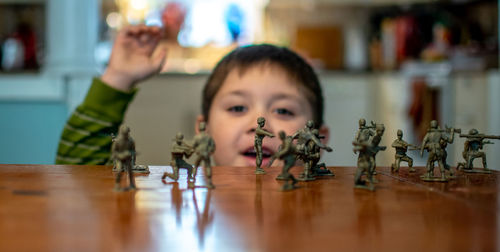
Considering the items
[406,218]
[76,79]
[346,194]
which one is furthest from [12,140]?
[406,218]

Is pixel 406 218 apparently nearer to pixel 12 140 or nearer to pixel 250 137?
pixel 250 137

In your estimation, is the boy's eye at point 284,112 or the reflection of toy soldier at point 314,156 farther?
the boy's eye at point 284,112

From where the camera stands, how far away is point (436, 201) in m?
0.84

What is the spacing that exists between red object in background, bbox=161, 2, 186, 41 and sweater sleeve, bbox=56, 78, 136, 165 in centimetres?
303

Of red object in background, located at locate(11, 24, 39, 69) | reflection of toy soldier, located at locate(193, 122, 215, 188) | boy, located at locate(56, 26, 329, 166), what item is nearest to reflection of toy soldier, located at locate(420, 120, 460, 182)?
reflection of toy soldier, located at locate(193, 122, 215, 188)

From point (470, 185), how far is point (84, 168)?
2.52 ft

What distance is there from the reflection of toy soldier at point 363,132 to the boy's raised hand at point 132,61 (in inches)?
51.4

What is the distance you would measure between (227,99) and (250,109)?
10cm

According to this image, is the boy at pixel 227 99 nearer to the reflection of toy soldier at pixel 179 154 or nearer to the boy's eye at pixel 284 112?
the boy's eye at pixel 284 112

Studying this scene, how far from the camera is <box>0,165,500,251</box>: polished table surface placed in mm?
591

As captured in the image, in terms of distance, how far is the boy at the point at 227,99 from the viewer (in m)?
1.85

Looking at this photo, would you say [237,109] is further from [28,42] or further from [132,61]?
[28,42]

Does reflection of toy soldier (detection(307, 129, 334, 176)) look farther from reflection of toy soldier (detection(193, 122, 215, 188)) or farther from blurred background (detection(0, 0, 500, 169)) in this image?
blurred background (detection(0, 0, 500, 169))

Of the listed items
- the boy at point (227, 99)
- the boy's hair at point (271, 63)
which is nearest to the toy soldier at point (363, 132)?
the boy at point (227, 99)
